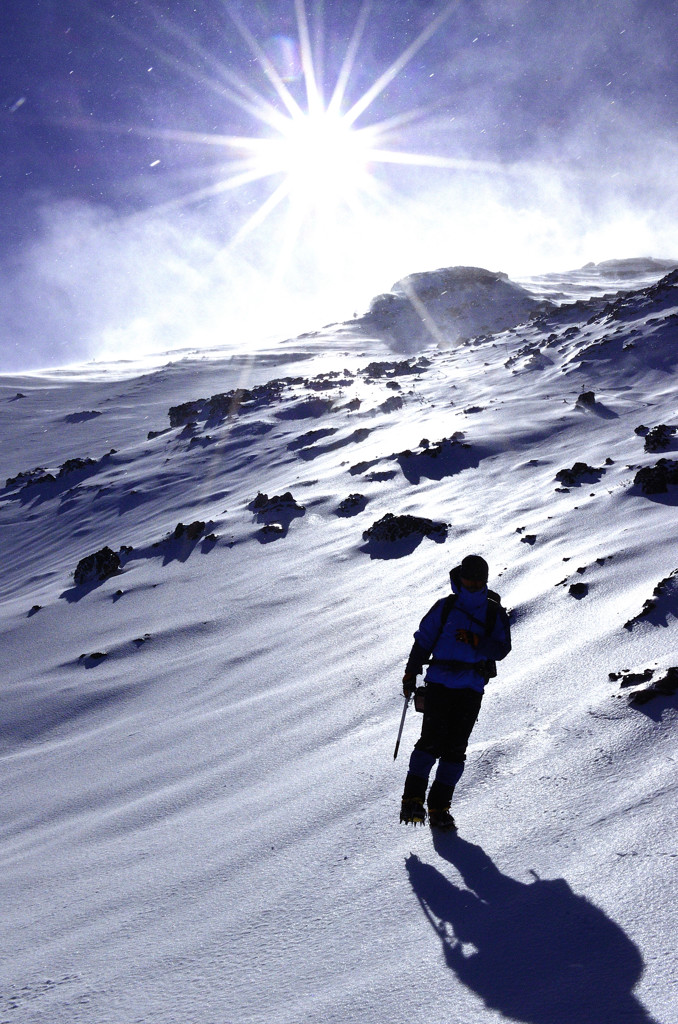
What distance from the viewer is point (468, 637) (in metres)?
3.89

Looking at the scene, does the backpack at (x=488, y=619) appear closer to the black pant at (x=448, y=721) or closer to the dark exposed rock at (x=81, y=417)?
the black pant at (x=448, y=721)

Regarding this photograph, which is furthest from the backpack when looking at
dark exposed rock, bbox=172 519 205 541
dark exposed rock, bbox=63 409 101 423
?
dark exposed rock, bbox=63 409 101 423

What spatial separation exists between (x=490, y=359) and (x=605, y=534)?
24122 mm

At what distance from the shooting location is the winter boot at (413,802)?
3.71m

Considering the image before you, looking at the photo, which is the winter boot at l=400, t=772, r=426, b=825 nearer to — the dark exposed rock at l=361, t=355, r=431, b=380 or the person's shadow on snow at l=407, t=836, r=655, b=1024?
the person's shadow on snow at l=407, t=836, r=655, b=1024

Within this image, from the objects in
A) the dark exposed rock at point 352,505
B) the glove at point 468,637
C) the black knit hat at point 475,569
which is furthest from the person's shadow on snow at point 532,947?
the dark exposed rock at point 352,505

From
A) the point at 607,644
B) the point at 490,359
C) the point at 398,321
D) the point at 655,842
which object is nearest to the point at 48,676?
the point at 607,644

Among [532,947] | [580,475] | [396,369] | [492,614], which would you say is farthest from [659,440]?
[396,369]

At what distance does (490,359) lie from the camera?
30.7 m

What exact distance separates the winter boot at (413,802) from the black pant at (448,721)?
0.60 feet

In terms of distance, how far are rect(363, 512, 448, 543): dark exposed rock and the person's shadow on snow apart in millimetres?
7912

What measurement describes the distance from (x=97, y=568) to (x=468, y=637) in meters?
11.7

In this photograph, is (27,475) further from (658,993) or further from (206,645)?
(658,993)

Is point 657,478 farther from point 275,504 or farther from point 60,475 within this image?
point 60,475
